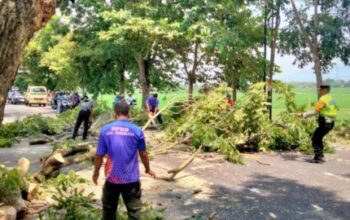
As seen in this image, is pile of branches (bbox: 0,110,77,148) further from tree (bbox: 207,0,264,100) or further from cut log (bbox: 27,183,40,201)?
→ cut log (bbox: 27,183,40,201)

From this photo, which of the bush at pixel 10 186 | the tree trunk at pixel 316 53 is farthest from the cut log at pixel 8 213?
the tree trunk at pixel 316 53

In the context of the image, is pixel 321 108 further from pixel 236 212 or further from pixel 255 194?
pixel 236 212

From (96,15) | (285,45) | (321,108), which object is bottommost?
(321,108)

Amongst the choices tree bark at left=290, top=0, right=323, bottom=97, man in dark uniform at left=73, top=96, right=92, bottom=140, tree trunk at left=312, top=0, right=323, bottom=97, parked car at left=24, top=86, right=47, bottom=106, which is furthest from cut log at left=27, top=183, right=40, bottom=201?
parked car at left=24, top=86, right=47, bottom=106

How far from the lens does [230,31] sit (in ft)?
69.3

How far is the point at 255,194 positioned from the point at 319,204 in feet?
3.71

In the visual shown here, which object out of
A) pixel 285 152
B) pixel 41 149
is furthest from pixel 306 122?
pixel 41 149

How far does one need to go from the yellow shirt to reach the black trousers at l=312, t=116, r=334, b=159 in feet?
0.48

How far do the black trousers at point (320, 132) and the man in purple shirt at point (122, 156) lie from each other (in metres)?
7.29

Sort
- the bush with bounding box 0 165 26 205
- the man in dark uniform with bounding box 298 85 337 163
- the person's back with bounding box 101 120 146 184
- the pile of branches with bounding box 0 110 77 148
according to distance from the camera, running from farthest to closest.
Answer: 1. the pile of branches with bounding box 0 110 77 148
2. the man in dark uniform with bounding box 298 85 337 163
3. the bush with bounding box 0 165 26 205
4. the person's back with bounding box 101 120 146 184

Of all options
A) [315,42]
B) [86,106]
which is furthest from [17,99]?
[86,106]

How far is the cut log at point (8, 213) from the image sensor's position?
6.02 metres

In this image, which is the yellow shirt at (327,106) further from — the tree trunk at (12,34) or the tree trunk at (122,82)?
the tree trunk at (122,82)

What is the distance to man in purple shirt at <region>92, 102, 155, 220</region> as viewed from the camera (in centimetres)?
504
